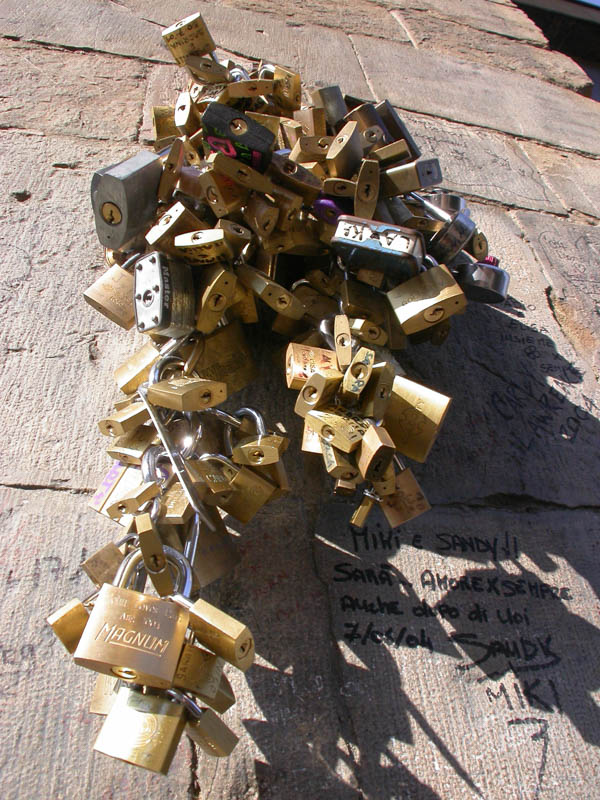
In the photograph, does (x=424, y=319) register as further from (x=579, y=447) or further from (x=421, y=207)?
(x=579, y=447)

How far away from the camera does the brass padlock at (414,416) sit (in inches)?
49.3

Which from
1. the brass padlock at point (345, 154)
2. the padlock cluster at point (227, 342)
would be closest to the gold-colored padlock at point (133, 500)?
the padlock cluster at point (227, 342)

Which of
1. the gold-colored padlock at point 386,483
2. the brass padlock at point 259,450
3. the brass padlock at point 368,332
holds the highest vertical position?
the brass padlock at point 368,332

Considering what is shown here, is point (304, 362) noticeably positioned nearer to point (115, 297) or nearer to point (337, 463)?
point (337, 463)

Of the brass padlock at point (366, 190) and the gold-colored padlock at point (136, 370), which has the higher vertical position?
the brass padlock at point (366, 190)

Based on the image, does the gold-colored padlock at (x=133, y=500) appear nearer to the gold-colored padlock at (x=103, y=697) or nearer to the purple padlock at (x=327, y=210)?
the gold-colored padlock at (x=103, y=697)

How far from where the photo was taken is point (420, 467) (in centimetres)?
168

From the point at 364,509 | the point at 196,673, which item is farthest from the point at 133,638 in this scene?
the point at 364,509

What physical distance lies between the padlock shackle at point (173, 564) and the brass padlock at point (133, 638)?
0.28ft

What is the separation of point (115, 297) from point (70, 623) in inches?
31.6

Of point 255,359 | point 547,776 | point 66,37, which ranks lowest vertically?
point 547,776

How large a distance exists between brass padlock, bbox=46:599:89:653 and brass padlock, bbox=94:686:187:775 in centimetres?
12

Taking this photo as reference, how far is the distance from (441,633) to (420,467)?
45cm

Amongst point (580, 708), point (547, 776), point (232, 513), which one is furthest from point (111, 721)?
point (580, 708)
